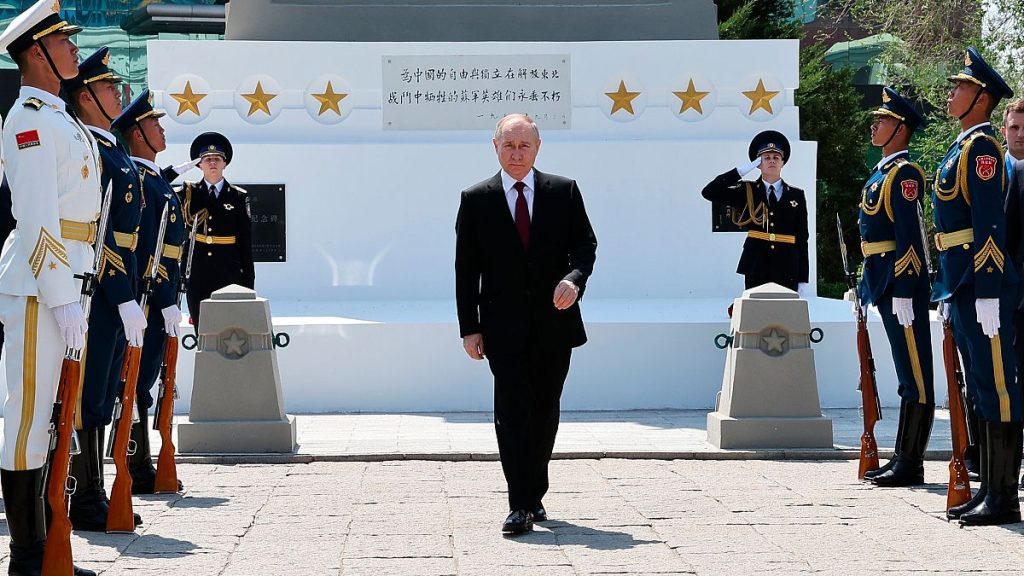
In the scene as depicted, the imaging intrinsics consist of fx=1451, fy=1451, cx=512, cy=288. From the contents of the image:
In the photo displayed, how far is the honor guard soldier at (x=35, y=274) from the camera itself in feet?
15.5

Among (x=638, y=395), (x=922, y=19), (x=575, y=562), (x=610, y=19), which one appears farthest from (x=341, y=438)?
(x=922, y=19)

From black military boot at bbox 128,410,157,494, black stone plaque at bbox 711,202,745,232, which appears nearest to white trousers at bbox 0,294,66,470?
black military boot at bbox 128,410,157,494

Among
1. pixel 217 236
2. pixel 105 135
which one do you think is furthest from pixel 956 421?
pixel 217 236

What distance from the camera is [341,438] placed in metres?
8.75

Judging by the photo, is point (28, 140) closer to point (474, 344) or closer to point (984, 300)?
point (474, 344)

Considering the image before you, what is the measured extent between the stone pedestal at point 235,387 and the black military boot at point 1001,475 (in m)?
3.91

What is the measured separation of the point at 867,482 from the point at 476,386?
3.64 meters

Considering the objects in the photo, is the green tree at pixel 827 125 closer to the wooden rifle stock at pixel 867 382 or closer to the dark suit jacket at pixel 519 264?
the wooden rifle stock at pixel 867 382

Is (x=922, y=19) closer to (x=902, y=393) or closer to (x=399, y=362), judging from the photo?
(x=399, y=362)

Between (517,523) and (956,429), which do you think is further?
(956,429)

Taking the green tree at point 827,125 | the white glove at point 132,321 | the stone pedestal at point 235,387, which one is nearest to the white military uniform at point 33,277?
the white glove at point 132,321

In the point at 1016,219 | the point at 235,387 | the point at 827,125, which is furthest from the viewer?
the point at 827,125

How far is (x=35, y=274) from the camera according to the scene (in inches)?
185

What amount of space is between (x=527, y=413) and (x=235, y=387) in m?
2.77
